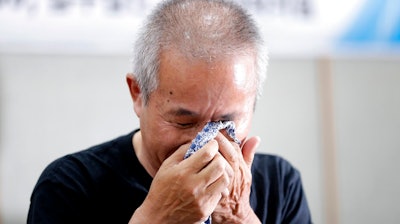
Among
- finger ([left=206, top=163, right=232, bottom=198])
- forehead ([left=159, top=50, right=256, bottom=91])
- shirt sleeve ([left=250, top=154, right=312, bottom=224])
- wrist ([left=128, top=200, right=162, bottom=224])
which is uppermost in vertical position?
forehead ([left=159, top=50, right=256, bottom=91])

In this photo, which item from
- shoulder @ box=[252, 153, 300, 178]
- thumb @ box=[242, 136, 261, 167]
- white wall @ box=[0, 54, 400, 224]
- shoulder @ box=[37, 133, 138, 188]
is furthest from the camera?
white wall @ box=[0, 54, 400, 224]

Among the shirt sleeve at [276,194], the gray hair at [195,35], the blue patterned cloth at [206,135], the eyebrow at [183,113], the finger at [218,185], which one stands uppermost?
the gray hair at [195,35]

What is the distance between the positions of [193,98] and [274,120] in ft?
4.63

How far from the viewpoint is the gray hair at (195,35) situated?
102 cm

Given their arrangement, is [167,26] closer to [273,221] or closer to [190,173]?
[190,173]

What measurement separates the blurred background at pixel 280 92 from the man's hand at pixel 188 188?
1.24m

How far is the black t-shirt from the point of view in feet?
3.82

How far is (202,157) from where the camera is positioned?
3.22 ft

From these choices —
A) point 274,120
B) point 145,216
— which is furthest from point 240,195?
point 274,120

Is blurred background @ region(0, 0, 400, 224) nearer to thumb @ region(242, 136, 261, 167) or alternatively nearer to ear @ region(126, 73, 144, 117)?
ear @ region(126, 73, 144, 117)

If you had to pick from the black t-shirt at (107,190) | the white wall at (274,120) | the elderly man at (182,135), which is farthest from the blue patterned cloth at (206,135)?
the white wall at (274,120)

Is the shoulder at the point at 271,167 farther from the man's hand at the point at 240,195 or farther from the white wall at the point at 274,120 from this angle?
the white wall at the point at 274,120

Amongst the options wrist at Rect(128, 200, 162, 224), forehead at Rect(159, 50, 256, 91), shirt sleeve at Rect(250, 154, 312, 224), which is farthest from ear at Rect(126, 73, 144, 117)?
shirt sleeve at Rect(250, 154, 312, 224)

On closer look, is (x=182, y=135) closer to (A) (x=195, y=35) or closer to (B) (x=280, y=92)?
(A) (x=195, y=35)
